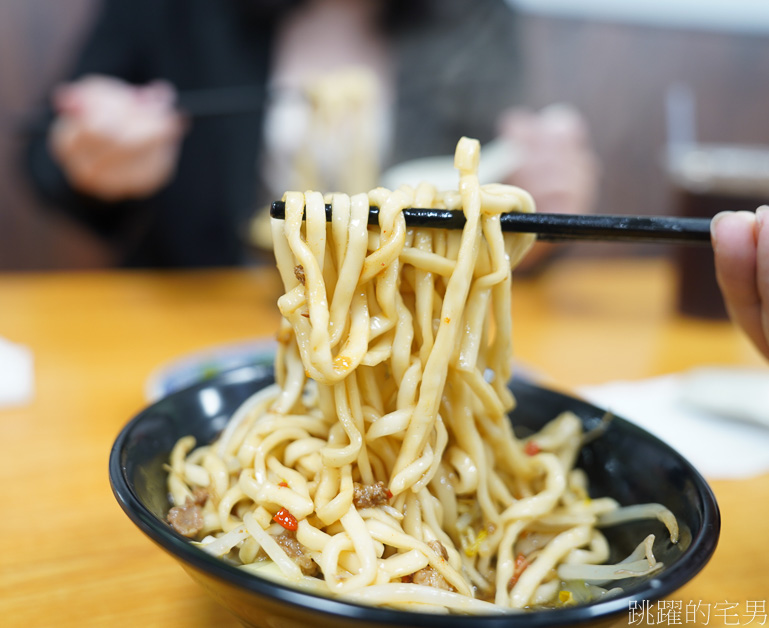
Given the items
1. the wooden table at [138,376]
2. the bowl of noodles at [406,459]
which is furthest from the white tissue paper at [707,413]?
the bowl of noodles at [406,459]

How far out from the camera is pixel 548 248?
223cm

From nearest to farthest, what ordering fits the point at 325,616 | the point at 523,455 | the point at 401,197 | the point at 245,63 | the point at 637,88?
the point at 325,616, the point at 401,197, the point at 523,455, the point at 245,63, the point at 637,88

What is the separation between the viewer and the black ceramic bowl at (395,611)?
0.51 m

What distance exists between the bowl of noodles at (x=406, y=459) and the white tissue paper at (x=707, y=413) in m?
0.34

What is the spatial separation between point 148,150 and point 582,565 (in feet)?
7.06

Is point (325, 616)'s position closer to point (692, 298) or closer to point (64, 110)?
point (692, 298)

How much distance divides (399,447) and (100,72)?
8.64 feet

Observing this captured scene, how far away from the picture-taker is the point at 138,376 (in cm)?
150

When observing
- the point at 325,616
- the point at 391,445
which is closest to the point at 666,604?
the point at 391,445

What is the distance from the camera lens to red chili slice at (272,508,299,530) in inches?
29.2

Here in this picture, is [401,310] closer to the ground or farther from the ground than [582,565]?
farther from the ground

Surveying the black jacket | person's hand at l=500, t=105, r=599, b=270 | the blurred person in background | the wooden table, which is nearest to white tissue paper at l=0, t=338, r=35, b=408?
the wooden table

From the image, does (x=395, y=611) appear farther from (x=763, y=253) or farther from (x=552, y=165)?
(x=552, y=165)

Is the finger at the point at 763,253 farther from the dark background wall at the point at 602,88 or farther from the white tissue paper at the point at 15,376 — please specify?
the dark background wall at the point at 602,88
